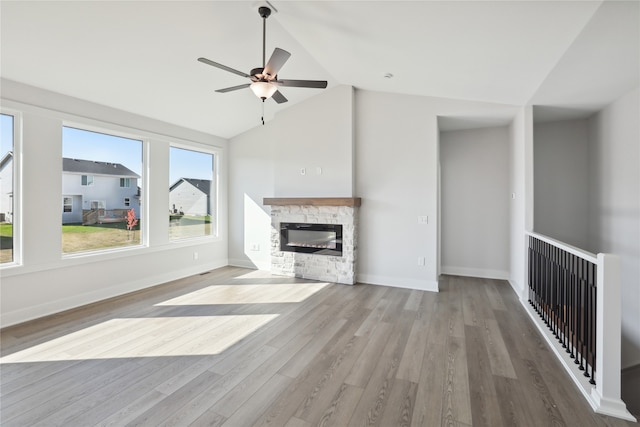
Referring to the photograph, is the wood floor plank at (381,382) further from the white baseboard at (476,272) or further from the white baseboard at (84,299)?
the white baseboard at (84,299)

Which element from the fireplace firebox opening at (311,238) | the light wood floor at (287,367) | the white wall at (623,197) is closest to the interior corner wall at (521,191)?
the light wood floor at (287,367)

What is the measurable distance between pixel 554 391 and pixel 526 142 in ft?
10.0

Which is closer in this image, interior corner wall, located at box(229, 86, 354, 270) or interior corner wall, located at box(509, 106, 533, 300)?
interior corner wall, located at box(509, 106, 533, 300)

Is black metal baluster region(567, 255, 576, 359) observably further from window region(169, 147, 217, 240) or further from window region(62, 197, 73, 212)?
window region(62, 197, 73, 212)

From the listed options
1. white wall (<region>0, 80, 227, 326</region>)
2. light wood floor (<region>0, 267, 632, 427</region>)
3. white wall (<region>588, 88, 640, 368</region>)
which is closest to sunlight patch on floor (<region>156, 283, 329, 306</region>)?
light wood floor (<region>0, 267, 632, 427</region>)

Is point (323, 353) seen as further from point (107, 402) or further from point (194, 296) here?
point (194, 296)

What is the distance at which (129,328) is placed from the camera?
10.6 ft

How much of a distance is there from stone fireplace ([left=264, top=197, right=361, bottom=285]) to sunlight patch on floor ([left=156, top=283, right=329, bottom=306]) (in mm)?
397

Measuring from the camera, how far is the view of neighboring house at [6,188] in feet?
10.9

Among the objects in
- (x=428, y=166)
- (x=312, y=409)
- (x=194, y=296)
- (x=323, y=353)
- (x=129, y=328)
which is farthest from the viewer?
(x=428, y=166)

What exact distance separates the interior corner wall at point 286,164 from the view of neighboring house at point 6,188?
11.1 feet

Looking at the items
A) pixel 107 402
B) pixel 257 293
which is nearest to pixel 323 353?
pixel 107 402

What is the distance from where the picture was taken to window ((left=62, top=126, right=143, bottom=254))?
392cm

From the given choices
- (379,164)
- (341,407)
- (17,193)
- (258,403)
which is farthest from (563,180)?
(17,193)
